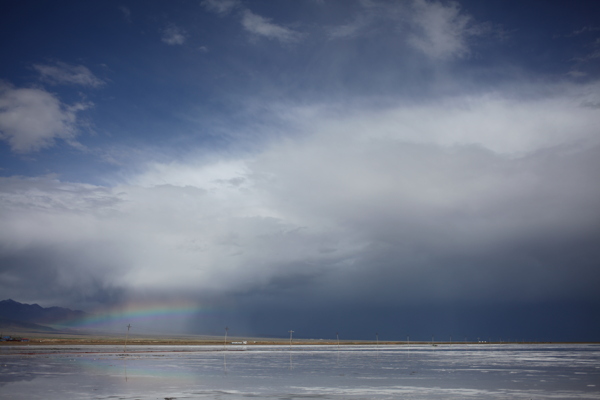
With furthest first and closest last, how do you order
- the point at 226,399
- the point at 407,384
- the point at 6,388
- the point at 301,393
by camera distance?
1. the point at 407,384
2. the point at 6,388
3. the point at 301,393
4. the point at 226,399

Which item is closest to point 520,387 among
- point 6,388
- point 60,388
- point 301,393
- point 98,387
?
point 301,393

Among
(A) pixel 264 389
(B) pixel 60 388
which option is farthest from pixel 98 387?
(A) pixel 264 389

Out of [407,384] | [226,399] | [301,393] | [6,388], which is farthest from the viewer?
[407,384]

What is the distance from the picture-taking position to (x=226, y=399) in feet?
95.7

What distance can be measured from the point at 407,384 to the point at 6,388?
1225 inches

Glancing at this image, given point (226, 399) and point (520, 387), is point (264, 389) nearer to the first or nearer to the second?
point (226, 399)

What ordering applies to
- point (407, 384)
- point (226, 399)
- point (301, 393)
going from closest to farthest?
1. point (226, 399)
2. point (301, 393)
3. point (407, 384)

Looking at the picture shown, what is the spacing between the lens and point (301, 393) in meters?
32.5

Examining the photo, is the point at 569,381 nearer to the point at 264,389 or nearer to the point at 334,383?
the point at 334,383

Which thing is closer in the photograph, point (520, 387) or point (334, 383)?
point (520, 387)

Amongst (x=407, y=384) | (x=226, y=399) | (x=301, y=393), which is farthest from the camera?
(x=407, y=384)

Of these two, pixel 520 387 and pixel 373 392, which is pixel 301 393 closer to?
pixel 373 392

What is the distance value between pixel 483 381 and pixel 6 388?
38.4 m

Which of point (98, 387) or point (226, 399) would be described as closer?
point (226, 399)
